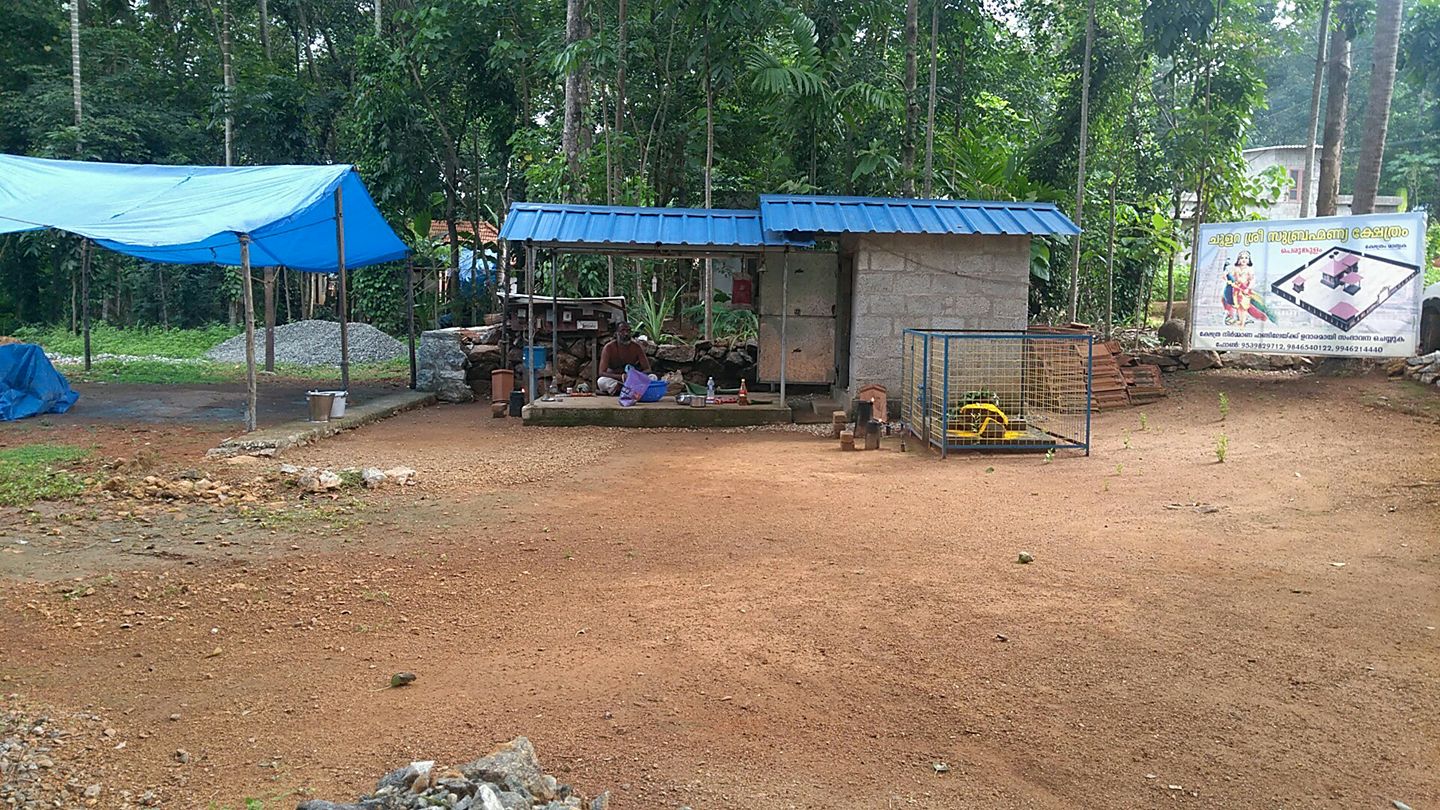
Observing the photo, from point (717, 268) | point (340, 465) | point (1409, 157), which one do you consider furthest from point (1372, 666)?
point (1409, 157)

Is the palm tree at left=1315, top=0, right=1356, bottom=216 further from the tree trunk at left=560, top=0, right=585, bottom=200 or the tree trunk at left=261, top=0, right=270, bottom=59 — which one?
the tree trunk at left=261, top=0, right=270, bottom=59

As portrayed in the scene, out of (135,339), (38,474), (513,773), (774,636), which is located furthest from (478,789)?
(135,339)

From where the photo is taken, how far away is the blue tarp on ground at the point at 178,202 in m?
10.8

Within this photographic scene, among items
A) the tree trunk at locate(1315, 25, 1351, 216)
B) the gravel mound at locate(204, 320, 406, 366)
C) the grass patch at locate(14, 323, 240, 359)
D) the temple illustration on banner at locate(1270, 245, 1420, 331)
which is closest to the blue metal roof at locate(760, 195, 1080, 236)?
the temple illustration on banner at locate(1270, 245, 1420, 331)

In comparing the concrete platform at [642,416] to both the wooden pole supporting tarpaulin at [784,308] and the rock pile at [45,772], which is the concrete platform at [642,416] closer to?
the wooden pole supporting tarpaulin at [784,308]

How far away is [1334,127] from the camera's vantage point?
1570 cm

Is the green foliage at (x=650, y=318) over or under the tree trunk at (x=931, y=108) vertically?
under

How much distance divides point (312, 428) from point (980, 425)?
7.26m

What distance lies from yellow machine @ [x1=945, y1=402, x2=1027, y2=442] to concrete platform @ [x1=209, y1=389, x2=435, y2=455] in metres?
6.68

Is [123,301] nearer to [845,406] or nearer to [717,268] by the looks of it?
[717,268]

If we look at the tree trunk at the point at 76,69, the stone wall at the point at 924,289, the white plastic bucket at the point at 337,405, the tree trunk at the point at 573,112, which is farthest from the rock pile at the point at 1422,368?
the tree trunk at the point at 76,69

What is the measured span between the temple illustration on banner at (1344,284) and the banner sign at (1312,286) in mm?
11

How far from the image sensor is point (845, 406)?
12.9 metres

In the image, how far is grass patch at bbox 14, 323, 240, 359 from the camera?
69.4ft
